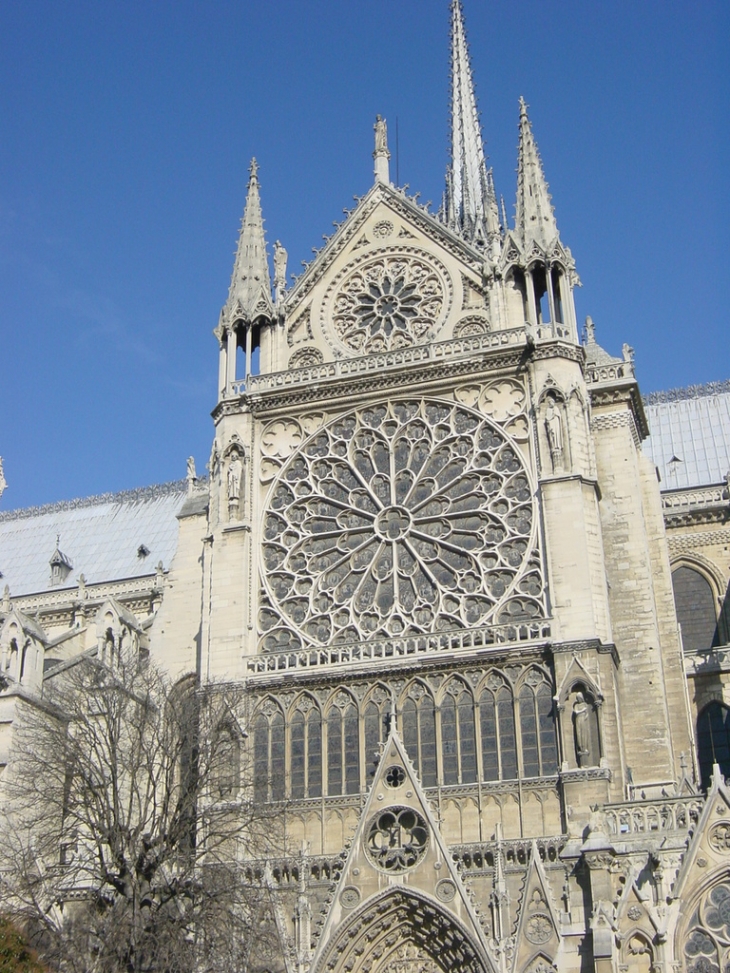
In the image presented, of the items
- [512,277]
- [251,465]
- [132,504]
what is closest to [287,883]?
[251,465]

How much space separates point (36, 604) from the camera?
139 feet

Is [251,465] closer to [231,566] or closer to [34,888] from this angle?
[231,566]

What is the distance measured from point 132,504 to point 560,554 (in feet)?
79.8

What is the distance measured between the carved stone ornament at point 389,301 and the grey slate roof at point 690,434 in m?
10.3

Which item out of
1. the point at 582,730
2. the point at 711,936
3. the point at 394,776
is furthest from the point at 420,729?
the point at 711,936

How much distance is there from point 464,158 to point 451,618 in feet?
95.5

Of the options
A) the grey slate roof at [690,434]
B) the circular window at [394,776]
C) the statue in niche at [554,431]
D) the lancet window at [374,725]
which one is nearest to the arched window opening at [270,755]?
the lancet window at [374,725]

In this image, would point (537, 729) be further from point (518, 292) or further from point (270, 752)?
point (518, 292)

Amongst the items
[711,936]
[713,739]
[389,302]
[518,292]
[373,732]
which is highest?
[389,302]

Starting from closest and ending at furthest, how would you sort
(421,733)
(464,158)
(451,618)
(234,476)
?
1. (421,733)
2. (451,618)
3. (234,476)
4. (464,158)

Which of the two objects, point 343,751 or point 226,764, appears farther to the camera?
point 343,751

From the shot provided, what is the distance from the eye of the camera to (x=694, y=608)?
3516cm

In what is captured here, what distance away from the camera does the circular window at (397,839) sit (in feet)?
82.4

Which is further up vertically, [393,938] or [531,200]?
[531,200]
